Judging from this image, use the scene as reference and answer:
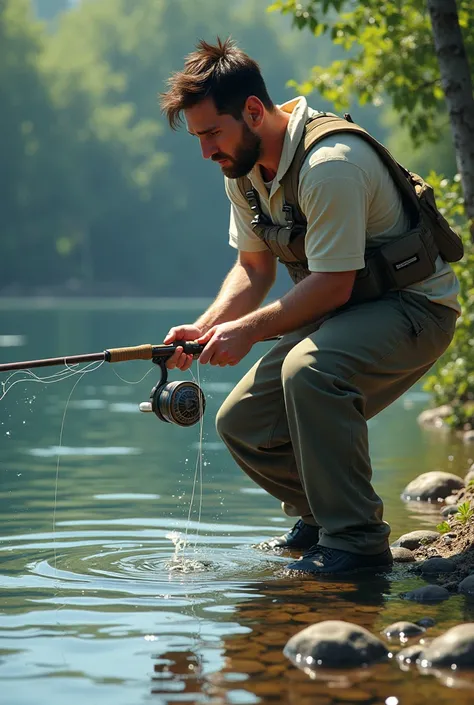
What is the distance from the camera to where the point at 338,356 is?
4.70 m

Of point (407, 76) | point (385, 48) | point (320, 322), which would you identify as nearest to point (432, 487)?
point (320, 322)

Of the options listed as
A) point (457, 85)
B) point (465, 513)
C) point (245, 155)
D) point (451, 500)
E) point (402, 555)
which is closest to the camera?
point (245, 155)

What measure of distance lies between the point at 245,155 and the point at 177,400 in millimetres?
954

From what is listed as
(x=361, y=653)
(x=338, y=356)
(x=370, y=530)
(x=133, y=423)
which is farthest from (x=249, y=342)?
(x=133, y=423)

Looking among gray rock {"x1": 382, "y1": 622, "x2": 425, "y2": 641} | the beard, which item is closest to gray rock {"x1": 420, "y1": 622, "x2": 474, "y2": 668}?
gray rock {"x1": 382, "y1": 622, "x2": 425, "y2": 641}

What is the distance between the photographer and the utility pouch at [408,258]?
4.81m

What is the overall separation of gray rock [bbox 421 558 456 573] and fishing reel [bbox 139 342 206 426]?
3.30ft

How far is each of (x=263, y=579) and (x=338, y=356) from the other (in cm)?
83

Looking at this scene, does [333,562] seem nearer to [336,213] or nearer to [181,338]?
[181,338]

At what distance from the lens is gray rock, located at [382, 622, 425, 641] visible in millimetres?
3773

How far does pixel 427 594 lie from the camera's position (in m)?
4.30

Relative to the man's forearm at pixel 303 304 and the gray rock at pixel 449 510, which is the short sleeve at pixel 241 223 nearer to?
the man's forearm at pixel 303 304

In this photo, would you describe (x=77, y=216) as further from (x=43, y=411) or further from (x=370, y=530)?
(x=370, y=530)

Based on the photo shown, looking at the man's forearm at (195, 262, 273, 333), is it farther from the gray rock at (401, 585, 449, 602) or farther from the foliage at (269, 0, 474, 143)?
the foliage at (269, 0, 474, 143)
